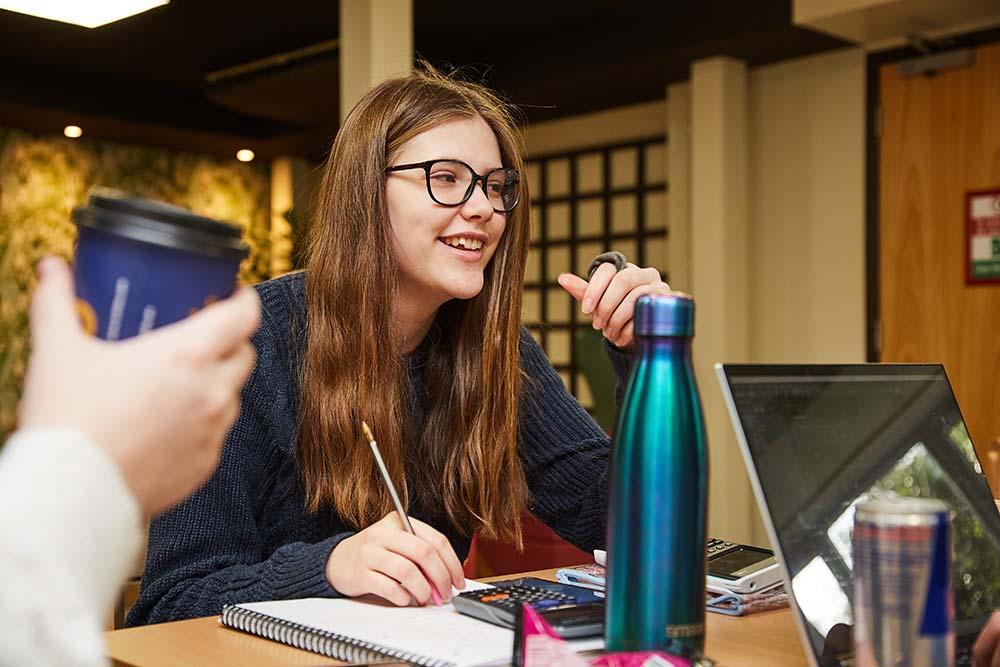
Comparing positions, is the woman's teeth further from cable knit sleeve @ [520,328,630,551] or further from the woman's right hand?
the woman's right hand

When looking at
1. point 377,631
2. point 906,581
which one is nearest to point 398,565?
point 377,631

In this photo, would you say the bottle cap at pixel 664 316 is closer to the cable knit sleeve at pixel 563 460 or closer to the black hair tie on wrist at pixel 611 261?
the black hair tie on wrist at pixel 611 261

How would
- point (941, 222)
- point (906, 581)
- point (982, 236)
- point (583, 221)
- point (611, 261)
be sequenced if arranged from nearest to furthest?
1. point (906, 581)
2. point (611, 261)
3. point (982, 236)
4. point (941, 222)
5. point (583, 221)

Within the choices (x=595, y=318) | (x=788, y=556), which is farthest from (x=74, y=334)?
(x=595, y=318)

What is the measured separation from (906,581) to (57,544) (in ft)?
1.45

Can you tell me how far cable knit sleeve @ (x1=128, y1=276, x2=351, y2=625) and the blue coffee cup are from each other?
608 mm

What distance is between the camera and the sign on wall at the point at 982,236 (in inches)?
167

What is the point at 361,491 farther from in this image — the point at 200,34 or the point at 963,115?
the point at 200,34

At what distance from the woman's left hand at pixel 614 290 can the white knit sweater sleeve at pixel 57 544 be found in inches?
30.2

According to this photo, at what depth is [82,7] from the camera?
378cm

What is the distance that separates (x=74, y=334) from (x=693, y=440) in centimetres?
39

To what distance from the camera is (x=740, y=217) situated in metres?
5.08

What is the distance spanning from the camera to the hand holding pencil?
977 millimetres

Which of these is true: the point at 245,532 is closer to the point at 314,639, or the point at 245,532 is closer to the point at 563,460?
the point at 314,639
